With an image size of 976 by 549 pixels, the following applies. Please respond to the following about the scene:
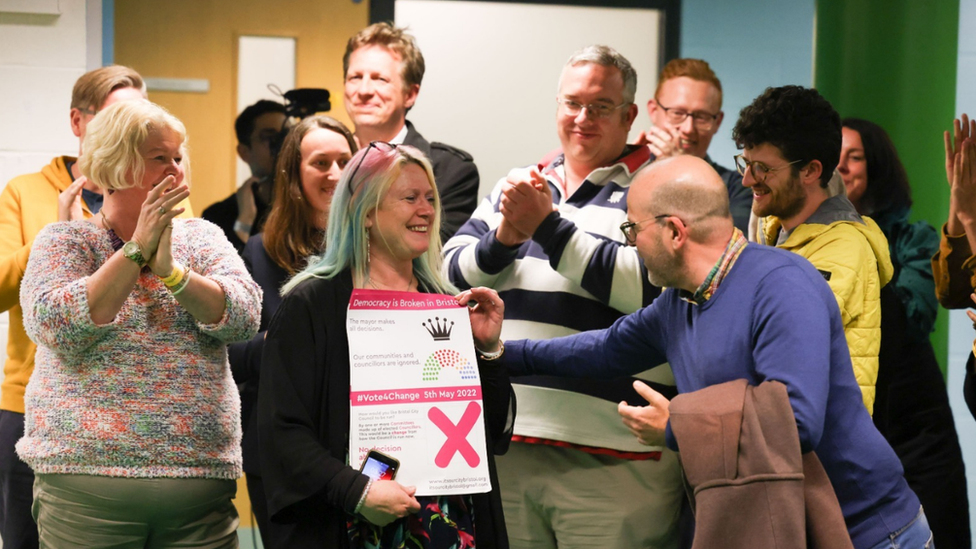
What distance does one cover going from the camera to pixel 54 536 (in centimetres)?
200

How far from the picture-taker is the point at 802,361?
1692 millimetres

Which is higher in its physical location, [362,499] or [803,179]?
[803,179]

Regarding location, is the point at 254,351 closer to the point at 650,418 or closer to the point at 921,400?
the point at 650,418

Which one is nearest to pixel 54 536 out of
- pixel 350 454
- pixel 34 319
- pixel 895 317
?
pixel 34 319

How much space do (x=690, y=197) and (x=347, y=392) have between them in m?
0.79

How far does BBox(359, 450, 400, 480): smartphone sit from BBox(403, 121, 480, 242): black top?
1087mm

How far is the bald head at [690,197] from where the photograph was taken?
1885mm

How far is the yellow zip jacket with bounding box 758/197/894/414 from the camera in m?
2.08

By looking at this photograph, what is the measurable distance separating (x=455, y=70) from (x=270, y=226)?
2191 mm

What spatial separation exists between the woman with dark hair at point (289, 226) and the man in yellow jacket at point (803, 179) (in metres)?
1.15

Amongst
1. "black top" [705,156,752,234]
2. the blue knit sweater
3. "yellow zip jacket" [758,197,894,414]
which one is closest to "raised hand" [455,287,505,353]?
the blue knit sweater

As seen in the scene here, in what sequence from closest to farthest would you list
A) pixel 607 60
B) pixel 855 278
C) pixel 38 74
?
pixel 855 278 < pixel 607 60 < pixel 38 74

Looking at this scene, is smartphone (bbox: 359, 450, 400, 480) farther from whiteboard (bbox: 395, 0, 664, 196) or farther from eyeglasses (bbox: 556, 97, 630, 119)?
whiteboard (bbox: 395, 0, 664, 196)

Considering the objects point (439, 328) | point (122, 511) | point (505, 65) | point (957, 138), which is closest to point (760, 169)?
point (957, 138)
